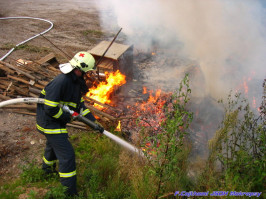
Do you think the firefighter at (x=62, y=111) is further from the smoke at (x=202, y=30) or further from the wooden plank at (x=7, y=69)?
the smoke at (x=202, y=30)

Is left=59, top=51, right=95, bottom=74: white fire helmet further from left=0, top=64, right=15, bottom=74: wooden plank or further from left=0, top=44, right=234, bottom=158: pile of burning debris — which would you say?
left=0, top=64, right=15, bottom=74: wooden plank

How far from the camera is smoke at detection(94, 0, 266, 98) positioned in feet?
34.9

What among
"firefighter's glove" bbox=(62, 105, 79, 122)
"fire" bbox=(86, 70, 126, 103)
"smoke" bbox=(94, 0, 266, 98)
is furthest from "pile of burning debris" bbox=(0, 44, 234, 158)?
"smoke" bbox=(94, 0, 266, 98)

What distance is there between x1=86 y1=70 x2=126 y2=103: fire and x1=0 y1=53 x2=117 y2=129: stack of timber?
0.43 m

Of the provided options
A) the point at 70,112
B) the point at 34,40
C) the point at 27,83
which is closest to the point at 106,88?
the point at 27,83

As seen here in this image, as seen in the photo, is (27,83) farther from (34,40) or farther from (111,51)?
(34,40)

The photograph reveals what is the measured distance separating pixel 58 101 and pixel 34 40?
7.90 meters

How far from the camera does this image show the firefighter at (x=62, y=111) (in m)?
3.48

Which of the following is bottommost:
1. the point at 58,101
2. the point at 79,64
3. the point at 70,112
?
the point at 70,112

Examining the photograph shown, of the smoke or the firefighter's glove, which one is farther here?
the smoke

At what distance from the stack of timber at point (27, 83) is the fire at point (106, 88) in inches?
17.0

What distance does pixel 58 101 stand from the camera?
3508 millimetres

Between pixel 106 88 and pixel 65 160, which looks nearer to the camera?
pixel 65 160

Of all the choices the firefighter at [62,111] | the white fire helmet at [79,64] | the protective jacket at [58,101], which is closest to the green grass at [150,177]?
the firefighter at [62,111]
